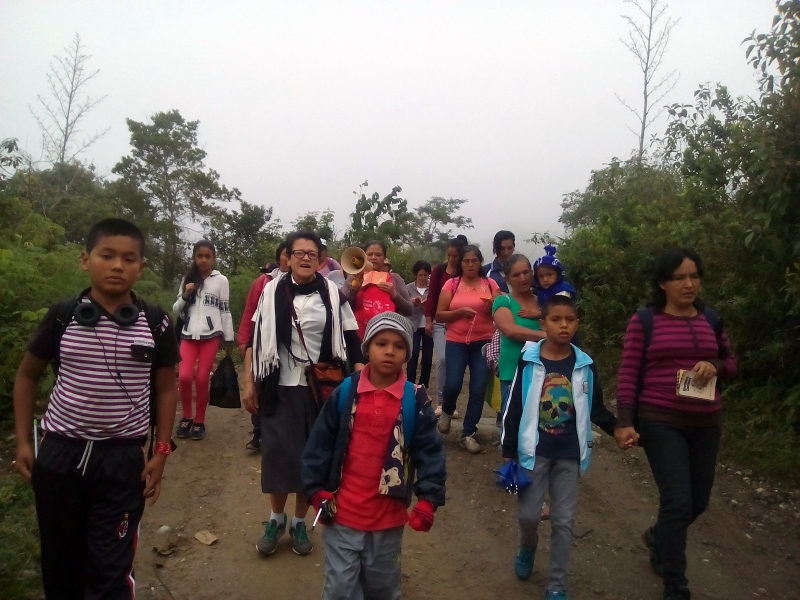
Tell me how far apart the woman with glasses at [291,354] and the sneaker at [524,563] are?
138 centimetres

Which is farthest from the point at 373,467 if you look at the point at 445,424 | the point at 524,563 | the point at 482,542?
the point at 445,424

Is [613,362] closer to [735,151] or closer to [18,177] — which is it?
[735,151]

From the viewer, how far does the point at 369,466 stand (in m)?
2.73

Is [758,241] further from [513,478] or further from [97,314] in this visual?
[97,314]

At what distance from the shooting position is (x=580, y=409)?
11.2 feet

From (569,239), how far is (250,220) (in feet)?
42.8

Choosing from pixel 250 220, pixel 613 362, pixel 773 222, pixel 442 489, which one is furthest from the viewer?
pixel 250 220

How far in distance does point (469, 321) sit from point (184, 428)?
2992mm

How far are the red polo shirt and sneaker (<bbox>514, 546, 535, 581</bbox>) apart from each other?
4.23 feet

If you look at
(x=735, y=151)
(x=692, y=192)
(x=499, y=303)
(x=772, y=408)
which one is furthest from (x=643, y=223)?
(x=499, y=303)

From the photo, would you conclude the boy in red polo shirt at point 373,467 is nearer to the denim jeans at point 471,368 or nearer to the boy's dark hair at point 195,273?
the denim jeans at point 471,368

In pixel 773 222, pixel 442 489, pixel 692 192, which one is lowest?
pixel 442 489

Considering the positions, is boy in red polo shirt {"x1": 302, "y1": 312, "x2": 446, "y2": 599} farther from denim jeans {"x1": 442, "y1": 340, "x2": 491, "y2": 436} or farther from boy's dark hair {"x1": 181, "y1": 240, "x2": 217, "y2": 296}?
boy's dark hair {"x1": 181, "y1": 240, "x2": 217, "y2": 296}

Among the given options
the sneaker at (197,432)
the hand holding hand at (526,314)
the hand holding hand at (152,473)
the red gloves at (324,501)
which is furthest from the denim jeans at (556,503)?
the sneaker at (197,432)
